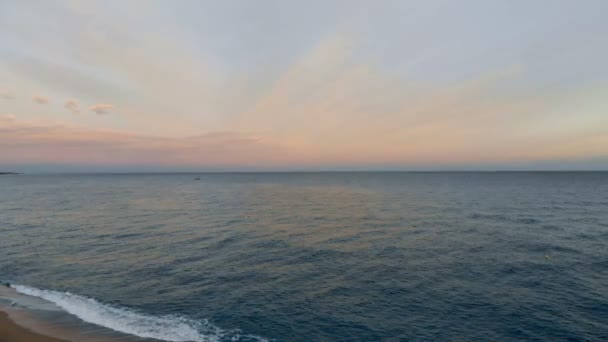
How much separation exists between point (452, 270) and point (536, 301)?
7.19 m

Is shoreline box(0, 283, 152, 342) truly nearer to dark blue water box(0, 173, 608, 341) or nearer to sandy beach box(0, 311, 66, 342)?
sandy beach box(0, 311, 66, 342)

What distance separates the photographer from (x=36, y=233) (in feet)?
149

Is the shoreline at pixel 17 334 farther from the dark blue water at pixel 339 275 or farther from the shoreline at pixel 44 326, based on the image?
the dark blue water at pixel 339 275

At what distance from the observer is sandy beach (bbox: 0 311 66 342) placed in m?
18.1

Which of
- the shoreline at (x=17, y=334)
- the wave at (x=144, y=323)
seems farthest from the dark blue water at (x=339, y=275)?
the shoreline at (x=17, y=334)

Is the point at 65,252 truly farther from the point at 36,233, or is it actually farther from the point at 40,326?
the point at 40,326

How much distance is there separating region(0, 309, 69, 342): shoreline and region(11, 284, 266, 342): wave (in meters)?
2.38

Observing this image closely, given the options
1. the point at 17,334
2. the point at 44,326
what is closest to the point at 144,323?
the point at 44,326

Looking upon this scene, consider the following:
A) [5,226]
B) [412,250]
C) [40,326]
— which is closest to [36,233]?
[5,226]

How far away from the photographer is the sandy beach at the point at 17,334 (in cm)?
1812

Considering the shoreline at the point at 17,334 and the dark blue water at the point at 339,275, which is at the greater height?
the dark blue water at the point at 339,275

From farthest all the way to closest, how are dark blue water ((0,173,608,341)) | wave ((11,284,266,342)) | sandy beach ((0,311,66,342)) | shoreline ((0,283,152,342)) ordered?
dark blue water ((0,173,608,341)), wave ((11,284,266,342)), shoreline ((0,283,152,342)), sandy beach ((0,311,66,342))

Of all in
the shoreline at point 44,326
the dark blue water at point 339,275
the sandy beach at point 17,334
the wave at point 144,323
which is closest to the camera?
the sandy beach at point 17,334

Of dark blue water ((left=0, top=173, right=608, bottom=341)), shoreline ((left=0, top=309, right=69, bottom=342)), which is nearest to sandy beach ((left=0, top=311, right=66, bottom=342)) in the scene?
shoreline ((left=0, top=309, right=69, bottom=342))
